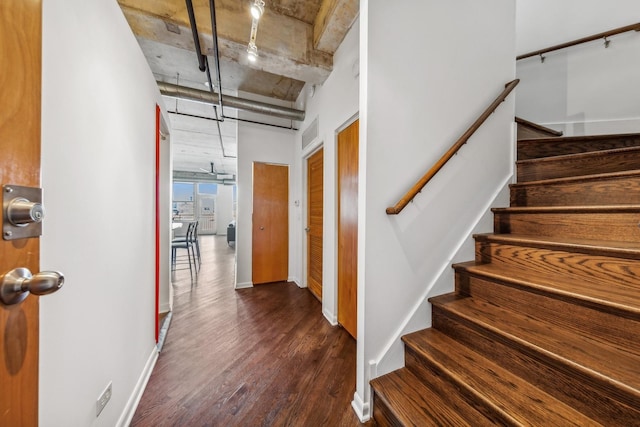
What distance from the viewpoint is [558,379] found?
93cm

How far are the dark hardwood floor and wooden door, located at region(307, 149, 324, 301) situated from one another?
450 millimetres

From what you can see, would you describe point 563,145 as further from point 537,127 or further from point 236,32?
point 236,32

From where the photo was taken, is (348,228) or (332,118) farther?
(332,118)

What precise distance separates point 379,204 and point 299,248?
2.55 m

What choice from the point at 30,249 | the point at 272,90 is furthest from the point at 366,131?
the point at 272,90

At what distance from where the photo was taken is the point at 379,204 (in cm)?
142

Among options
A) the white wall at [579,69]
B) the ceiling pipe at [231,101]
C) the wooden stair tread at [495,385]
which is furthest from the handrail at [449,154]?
the ceiling pipe at [231,101]

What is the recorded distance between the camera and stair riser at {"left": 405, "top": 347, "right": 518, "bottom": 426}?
932 millimetres

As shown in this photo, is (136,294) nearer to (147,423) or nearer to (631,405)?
(147,423)

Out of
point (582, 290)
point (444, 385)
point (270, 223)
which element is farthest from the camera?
point (270, 223)

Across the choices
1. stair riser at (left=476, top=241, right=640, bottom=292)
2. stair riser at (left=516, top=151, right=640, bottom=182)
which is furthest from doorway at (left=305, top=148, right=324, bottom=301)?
stair riser at (left=516, top=151, right=640, bottom=182)

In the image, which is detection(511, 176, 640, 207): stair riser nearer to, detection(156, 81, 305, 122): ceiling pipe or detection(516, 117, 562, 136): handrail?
detection(516, 117, 562, 136): handrail

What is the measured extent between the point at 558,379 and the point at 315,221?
8.68 feet

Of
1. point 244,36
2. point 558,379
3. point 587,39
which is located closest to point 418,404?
point 558,379
